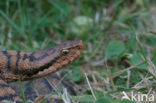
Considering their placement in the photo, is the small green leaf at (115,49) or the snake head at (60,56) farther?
the small green leaf at (115,49)

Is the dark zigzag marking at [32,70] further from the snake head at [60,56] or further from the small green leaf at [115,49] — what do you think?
the small green leaf at [115,49]

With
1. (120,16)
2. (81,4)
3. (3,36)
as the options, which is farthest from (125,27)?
(3,36)

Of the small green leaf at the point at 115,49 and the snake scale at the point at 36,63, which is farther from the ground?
the snake scale at the point at 36,63

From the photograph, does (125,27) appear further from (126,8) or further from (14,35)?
(14,35)

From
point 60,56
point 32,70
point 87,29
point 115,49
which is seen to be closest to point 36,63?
point 32,70

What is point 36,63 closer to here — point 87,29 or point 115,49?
point 115,49

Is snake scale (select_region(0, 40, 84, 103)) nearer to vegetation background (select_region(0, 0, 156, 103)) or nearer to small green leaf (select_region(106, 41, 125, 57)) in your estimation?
vegetation background (select_region(0, 0, 156, 103))

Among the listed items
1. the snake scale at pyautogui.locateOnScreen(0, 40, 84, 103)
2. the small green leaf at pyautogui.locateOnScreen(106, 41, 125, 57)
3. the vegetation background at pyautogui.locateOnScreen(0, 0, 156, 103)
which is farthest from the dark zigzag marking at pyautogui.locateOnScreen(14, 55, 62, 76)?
the small green leaf at pyautogui.locateOnScreen(106, 41, 125, 57)

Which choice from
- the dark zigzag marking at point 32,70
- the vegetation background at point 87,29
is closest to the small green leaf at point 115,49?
the vegetation background at point 87,29
